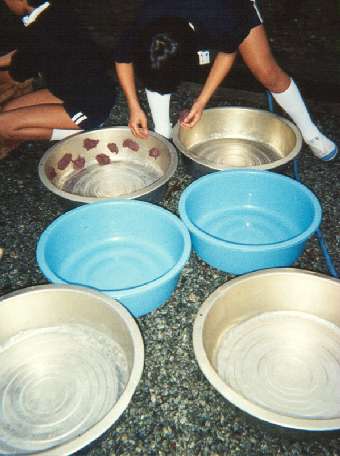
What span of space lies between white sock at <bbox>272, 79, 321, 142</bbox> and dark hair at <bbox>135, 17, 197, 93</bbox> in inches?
37.2

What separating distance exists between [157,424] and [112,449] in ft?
0.62

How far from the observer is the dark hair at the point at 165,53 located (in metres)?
1.86

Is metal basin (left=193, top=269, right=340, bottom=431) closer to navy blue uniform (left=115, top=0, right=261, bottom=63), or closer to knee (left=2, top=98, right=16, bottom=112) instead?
navy blue uniform (left=115, top=0, right=261, bottom=63)

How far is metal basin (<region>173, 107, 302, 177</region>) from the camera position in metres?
2.86

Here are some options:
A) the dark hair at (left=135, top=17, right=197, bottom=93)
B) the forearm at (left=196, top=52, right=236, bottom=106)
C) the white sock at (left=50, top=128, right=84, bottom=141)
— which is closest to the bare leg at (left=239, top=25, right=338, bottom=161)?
the forearm at (left=196, top=52, right=236, bottom=106)

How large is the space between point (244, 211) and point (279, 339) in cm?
87

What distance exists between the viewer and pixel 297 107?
2.71 meters

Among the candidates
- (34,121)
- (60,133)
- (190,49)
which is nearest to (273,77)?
(190,49)

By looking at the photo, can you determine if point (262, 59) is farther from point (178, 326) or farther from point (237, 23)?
point (178, 326)

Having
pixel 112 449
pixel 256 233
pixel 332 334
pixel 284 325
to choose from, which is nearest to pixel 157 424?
pixel 112 449

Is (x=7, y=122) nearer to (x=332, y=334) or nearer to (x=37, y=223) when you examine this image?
(x=37, y=223)

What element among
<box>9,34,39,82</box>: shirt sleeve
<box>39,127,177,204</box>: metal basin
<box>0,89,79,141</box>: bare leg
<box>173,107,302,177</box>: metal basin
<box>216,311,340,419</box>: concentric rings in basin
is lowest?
<box>216,311,340,419</box>: concentric rings in basin

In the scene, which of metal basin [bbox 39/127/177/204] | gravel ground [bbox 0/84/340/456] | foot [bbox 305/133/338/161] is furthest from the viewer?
foot [bbox 305/133/338/161]

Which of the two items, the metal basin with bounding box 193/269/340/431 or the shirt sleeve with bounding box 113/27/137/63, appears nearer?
the metal basin with bounding box 193/269/340/431
